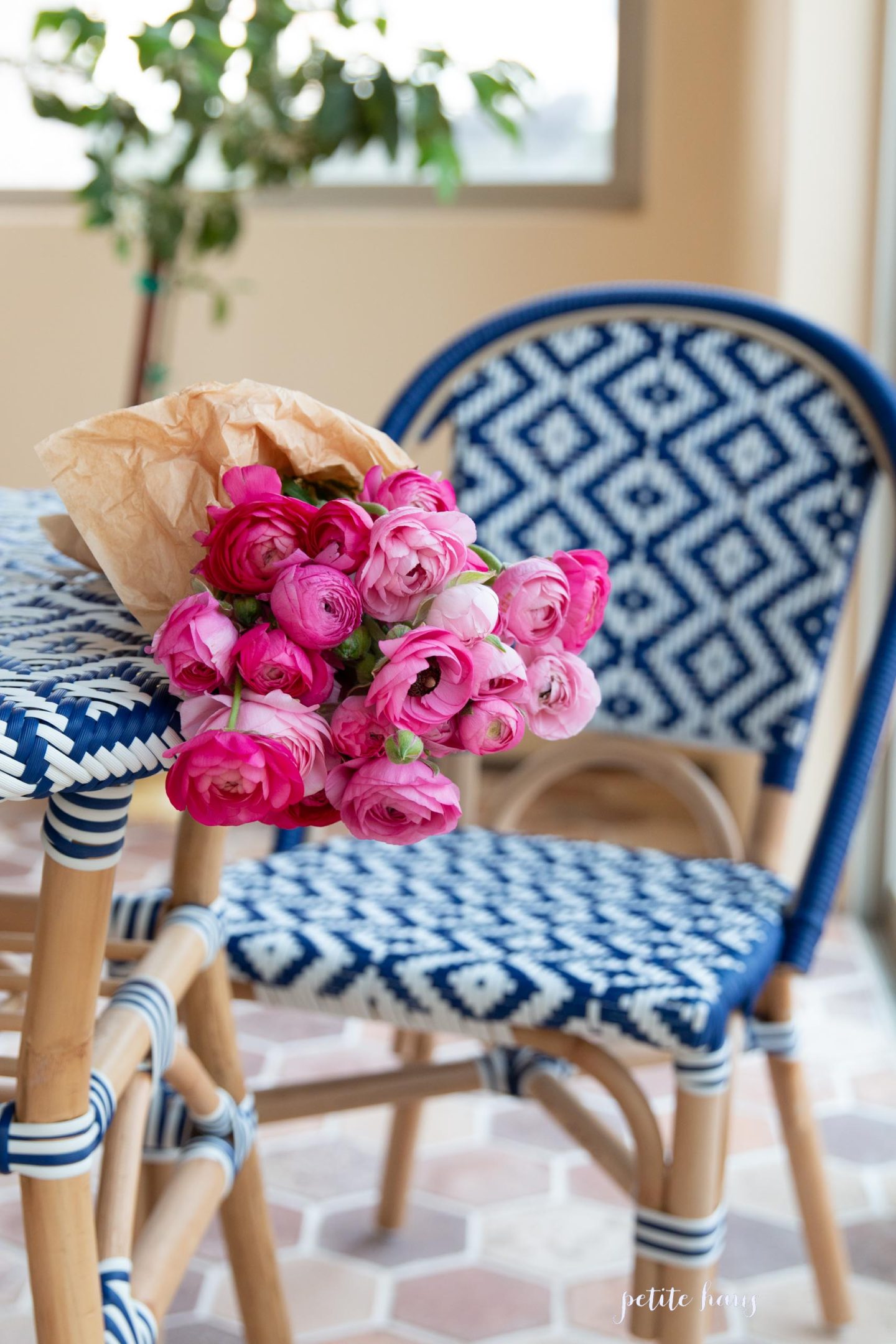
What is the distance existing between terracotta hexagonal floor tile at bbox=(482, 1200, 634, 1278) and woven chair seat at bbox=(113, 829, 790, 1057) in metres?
0.46

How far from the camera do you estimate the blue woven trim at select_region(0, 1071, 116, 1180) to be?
0.58 meters

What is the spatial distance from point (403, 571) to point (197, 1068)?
458mm

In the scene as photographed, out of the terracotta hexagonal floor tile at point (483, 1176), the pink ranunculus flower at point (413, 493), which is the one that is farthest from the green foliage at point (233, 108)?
the pink ranunculus flower at point (413, 493)

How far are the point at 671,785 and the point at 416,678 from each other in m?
0.75

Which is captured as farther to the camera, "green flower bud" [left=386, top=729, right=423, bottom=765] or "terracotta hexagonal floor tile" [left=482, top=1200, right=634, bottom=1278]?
"terracotta hexagonal floor tile" [left=482, top=1200, right=634, bottom=1278]

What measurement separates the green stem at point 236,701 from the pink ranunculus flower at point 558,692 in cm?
12

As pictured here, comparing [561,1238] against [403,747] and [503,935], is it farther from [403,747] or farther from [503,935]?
[403,747]

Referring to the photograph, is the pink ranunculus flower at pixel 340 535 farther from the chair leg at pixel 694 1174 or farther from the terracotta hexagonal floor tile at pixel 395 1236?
the terracotta hexagonal floor tile at pixel 395 1236

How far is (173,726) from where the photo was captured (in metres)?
0.51

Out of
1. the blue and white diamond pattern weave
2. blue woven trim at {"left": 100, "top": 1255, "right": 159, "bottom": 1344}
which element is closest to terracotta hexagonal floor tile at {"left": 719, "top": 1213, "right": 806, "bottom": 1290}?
the blue and white diamond pattern weave

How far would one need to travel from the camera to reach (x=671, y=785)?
1185mm

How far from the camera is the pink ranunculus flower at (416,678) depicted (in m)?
0.46

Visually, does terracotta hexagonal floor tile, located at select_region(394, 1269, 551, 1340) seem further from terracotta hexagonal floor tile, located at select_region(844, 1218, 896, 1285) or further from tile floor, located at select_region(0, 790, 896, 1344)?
Answer: terracotta hexagonal floor tile, located at select_region(844, 1218, 896, 1285)

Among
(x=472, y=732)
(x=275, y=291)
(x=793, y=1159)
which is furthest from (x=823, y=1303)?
(x=275, y=291)
